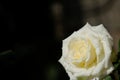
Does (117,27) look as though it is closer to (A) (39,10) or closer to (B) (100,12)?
(B) (100,12)

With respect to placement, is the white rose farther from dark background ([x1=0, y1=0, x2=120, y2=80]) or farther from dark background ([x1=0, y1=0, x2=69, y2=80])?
dark background ([x1=0, y1=0, x2=120, y2=80])

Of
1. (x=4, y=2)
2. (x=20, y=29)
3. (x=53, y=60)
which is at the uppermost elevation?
(x=4, y=2)

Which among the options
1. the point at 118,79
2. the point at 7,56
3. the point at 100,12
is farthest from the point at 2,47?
the point at 118,79

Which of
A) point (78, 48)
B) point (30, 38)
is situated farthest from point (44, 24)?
point (78, 48)

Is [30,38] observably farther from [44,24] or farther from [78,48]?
[78,48]

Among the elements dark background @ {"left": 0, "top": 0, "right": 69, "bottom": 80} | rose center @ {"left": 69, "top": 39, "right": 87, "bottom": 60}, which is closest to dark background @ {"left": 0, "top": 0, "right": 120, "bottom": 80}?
dark background @ {"left": 0, "top": 0, "right": 69, "bottom": 80}

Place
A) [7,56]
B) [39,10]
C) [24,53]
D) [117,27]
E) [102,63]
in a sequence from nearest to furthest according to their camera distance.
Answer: [102,63], [7,56], [24,53], [117,27], [39,10]
